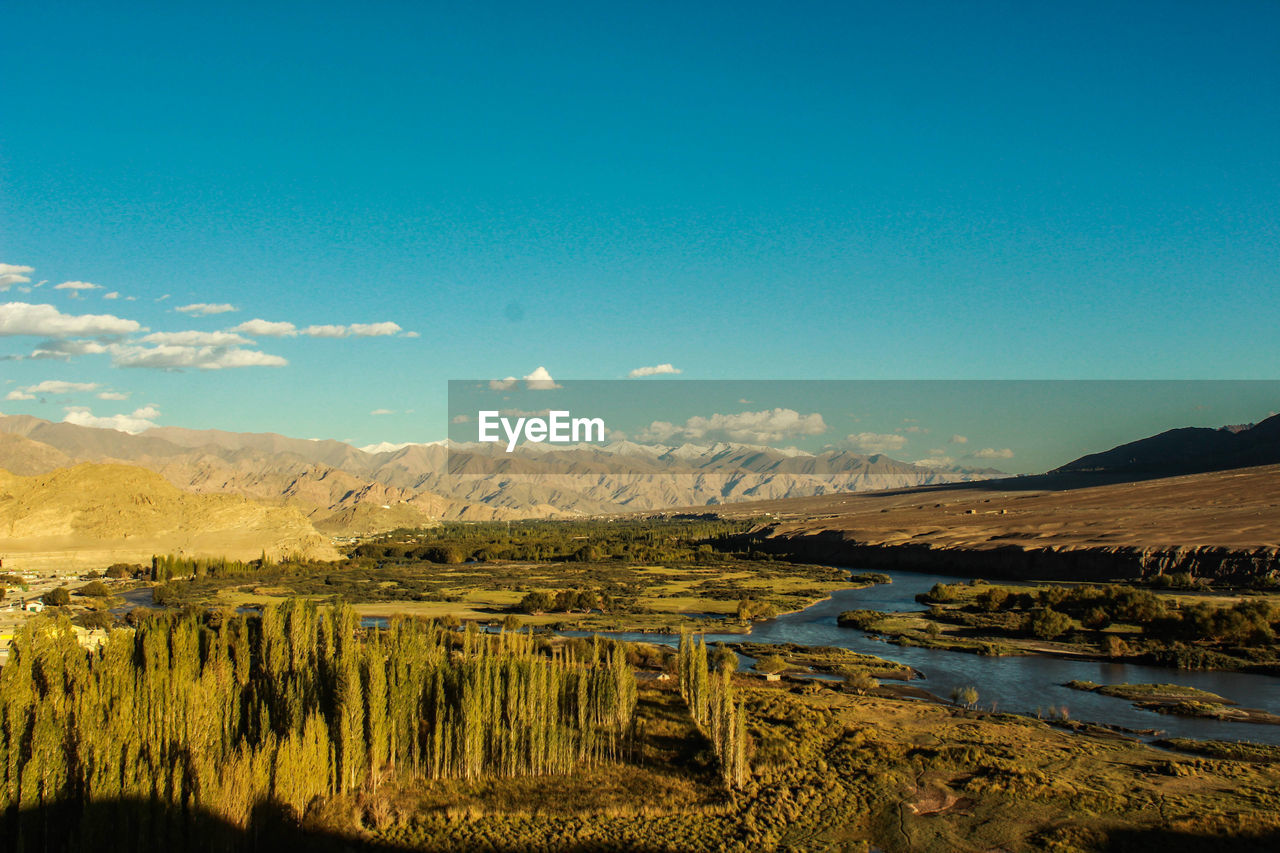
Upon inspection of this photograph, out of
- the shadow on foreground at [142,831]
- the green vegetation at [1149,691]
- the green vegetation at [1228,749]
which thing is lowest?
the green vegetation at [1149,691]

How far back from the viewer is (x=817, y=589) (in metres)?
96.6

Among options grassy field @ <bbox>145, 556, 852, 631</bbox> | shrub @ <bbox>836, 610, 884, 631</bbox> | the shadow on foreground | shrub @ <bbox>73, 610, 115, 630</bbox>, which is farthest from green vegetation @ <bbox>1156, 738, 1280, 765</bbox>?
shrub @ <bbox>73, 610, 115, 630</bbox>

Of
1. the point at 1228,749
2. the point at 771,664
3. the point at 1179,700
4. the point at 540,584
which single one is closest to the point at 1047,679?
the point at 1179,700

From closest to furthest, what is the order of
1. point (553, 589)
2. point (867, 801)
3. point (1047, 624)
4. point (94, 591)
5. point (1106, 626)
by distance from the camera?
1. point (867, 801)
2. point (1047, 624)
3. point (1106, 626)
4. point (94, 591)
5. point (553, 589)

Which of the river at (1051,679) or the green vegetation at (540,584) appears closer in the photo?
the river at (1051,679)

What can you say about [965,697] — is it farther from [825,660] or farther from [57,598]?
[57,598]

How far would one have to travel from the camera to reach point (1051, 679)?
1859 inches

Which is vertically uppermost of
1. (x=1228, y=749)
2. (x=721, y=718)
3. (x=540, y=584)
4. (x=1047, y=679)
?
(x=721, y=718)

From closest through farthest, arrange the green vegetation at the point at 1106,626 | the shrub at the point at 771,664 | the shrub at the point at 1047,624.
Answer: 1. the shrub at the point at 771,664
2. the green vegetation at the point at 1106,626
3. the shrub at the point at 1047,624

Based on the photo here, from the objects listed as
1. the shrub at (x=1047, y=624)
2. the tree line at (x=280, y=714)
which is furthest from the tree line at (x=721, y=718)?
the shrub at (x=1047, y=624)

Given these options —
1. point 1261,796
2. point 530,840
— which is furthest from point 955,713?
point 530,840

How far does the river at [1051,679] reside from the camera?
122ft

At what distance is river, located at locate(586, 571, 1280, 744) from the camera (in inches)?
1460

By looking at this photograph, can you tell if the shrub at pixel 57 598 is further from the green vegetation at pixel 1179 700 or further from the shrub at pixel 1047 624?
the green vegetation at pixel 1179 700
